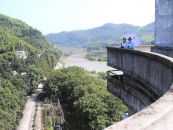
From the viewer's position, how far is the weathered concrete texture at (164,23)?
8.23 meters

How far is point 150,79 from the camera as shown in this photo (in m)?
5.44

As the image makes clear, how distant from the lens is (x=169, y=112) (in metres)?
2.20

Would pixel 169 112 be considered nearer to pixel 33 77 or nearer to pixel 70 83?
pixel 70 83

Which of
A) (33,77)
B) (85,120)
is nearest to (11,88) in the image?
(33,77)

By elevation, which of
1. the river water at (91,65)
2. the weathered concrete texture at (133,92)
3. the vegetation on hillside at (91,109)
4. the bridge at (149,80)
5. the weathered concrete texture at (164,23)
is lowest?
the river water at (91,65)

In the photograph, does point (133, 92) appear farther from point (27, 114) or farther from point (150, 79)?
point (27, 114)

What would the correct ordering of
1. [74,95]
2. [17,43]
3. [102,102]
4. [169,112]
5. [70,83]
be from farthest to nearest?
[17,43] < [70,83] < [74,95] < [102,102] < [169,112]

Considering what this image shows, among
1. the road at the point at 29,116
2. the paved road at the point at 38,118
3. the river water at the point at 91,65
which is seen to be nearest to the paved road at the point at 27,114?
the road at the point at 29,116

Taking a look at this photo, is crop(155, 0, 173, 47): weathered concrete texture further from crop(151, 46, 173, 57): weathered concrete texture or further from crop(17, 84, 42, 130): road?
crop(17, 84, 42, 130): road

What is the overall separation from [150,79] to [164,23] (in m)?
4.24

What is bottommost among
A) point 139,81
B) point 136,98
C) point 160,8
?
point 136,98

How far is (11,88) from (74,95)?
15851 millimetres

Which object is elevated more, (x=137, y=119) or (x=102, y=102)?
(x=137, y=119)

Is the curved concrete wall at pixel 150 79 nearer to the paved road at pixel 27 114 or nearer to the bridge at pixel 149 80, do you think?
the bridge at pixel 149 80
